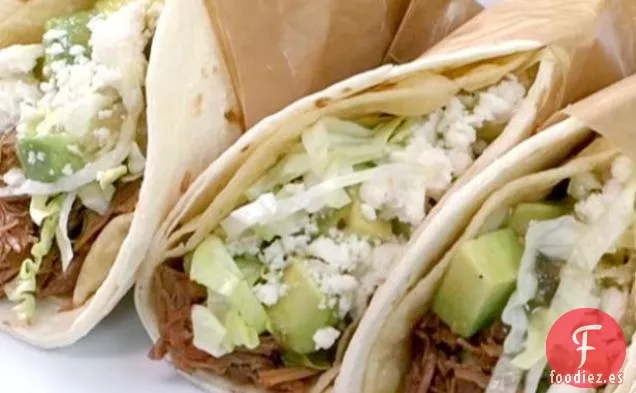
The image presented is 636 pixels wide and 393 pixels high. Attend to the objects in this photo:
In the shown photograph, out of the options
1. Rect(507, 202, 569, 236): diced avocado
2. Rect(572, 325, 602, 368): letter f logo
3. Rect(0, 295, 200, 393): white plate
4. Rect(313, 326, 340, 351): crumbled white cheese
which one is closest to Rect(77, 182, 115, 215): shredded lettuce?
Rect(0, 295, 200, 393): white plate

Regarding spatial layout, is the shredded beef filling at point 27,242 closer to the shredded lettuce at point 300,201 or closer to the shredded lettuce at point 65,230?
the shredded lettuce at point 65,230

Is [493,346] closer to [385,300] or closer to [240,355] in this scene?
[385,300]

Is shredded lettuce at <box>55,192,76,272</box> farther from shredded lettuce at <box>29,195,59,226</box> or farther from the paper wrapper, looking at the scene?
the paper wrapper

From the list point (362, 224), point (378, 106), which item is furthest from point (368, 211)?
point (378, 106)

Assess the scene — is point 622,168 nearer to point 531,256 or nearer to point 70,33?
point 531,256

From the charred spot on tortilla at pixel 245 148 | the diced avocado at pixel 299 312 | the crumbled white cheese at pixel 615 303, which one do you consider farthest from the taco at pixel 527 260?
the charred spot on tortilla at pixel 245 148
